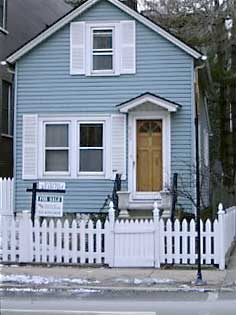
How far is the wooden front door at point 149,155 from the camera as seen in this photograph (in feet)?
64.2

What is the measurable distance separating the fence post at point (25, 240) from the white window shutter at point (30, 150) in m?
5.71

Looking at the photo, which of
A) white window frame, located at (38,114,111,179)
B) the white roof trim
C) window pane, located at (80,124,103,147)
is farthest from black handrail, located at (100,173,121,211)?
the white roof trim

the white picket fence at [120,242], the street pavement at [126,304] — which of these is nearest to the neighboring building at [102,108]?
the white picket fence at [120,242]

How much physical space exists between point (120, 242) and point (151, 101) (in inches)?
247

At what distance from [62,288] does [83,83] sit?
9519mm

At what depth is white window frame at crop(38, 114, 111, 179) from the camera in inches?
776

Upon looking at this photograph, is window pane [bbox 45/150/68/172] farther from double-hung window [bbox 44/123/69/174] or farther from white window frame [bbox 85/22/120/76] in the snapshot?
white window frame [bbox 85/22/120/76]

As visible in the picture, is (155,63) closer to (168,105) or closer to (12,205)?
(168,105)

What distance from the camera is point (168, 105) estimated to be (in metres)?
18.9

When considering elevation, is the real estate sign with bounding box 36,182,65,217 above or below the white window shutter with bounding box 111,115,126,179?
below

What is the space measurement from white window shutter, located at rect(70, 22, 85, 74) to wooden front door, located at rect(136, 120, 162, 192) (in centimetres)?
255

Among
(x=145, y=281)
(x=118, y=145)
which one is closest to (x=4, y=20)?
(x=118, y=145)

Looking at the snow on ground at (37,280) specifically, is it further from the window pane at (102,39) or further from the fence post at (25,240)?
the window pane at (102,39)

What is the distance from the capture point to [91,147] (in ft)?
65.1
